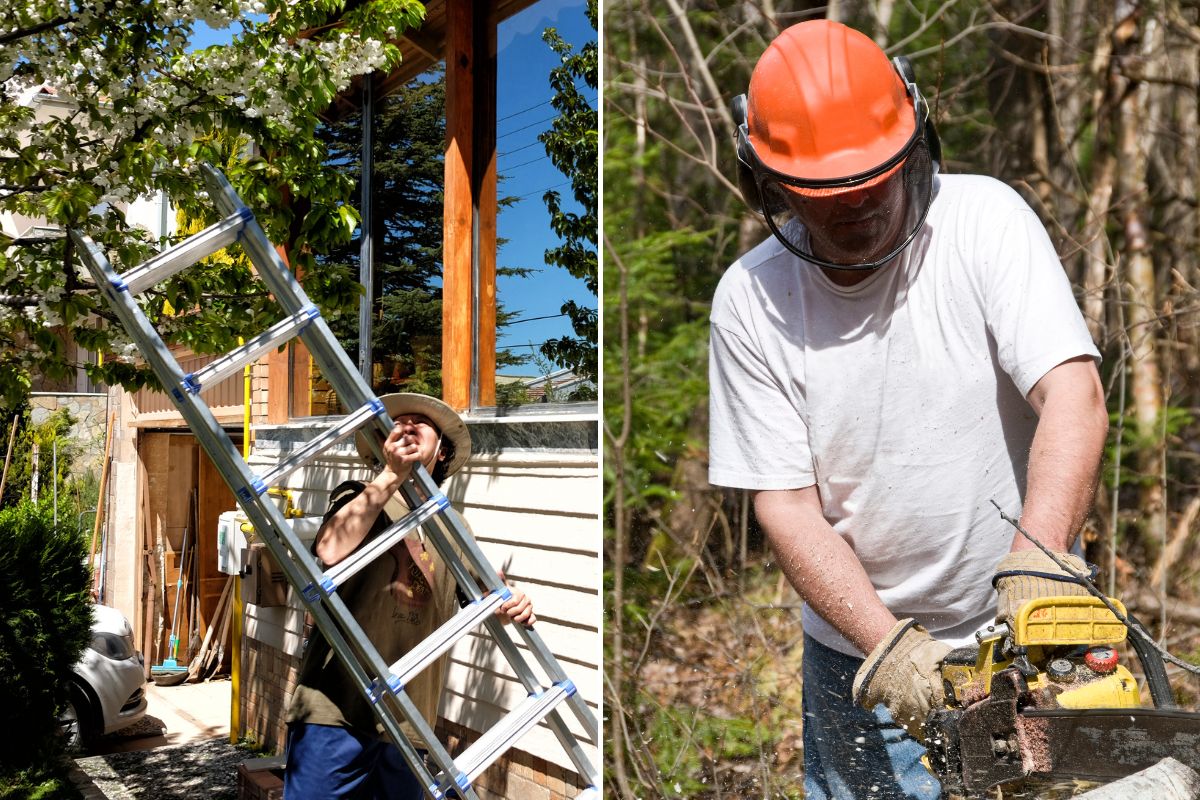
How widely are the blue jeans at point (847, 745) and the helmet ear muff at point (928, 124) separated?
1.19 meters

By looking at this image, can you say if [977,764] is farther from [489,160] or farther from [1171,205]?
[489,160]

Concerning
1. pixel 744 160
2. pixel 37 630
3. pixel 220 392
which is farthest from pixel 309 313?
pixel 220 392

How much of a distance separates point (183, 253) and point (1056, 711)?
269 cm

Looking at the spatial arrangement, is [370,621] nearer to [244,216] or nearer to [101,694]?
[244,216]

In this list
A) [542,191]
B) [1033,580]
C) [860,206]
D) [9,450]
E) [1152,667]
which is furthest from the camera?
[9,450]

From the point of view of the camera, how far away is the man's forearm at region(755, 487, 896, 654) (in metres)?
2.50

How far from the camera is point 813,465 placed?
2.65 metres

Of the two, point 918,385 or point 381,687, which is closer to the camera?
point 918,385

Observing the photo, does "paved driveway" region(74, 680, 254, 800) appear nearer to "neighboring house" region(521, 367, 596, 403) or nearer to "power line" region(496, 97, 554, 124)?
"neighboring house" region(521, 367, 596, 403)

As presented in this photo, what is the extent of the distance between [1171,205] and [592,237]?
2.23 meters

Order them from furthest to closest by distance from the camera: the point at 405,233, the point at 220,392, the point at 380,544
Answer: the point at 220,392 → the point at 405,233 → the point at 380,544

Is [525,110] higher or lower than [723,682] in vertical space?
higher

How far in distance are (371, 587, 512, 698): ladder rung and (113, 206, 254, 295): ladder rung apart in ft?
4.58

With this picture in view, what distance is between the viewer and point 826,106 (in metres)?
2.42
